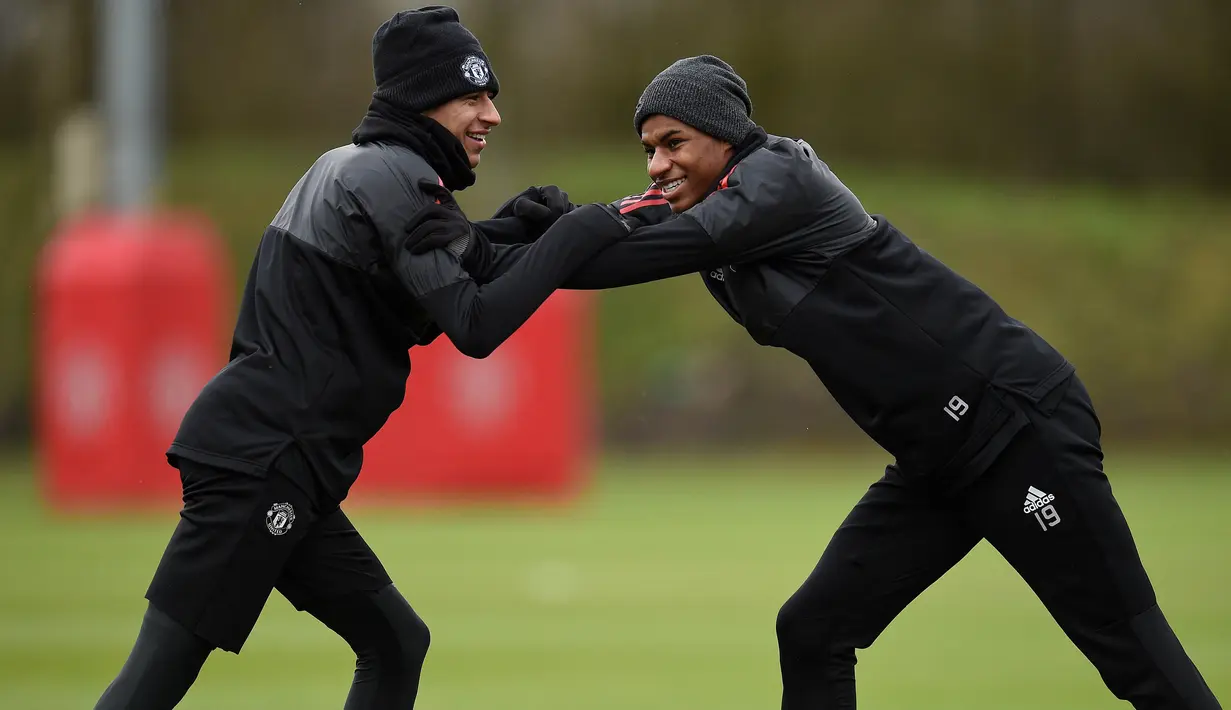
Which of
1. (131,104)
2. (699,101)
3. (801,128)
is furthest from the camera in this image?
(801,128)

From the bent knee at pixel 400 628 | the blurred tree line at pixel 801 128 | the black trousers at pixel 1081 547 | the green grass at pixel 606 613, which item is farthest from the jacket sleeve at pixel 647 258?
the blurred tree line at pixel 801 128

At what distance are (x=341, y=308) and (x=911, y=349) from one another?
1.65 metres

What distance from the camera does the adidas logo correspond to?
192 inches

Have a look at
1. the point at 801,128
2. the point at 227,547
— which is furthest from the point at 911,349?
the point at 801,128

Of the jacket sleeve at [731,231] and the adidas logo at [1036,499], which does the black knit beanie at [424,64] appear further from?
the adidas logo at [1036,499]

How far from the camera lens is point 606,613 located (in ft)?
35.5

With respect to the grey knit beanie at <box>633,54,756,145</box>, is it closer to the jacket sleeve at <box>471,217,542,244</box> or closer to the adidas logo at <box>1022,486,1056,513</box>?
the jacket sleeve at <box>471,217,542,244</box>

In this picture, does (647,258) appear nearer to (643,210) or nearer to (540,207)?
(643,210)

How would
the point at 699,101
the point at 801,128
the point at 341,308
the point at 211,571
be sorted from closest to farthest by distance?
the point at 211,571 < the point at 341,308 < the point at 699,101 < the point at 801,128

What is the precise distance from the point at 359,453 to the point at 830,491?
14272 millimetres

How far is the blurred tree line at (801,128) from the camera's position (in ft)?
91.1

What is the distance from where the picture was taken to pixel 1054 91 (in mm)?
31109

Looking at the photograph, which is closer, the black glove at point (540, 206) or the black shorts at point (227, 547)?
the black shorts at point (227, 547)

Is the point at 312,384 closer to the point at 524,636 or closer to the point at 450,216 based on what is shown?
the point at 450,216
